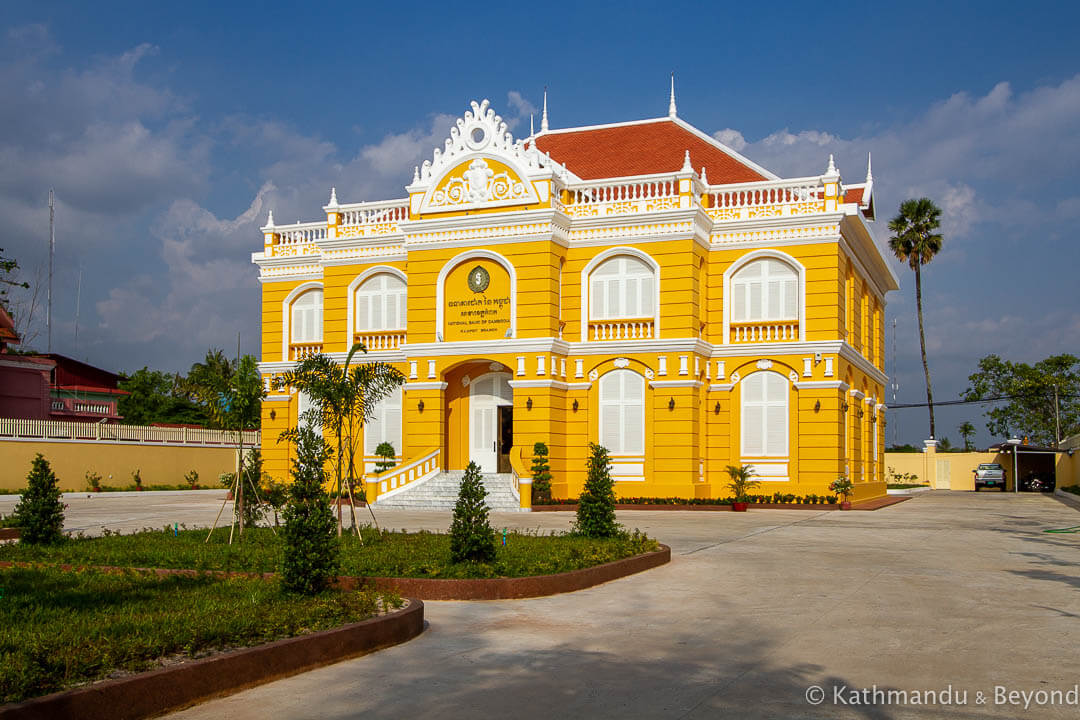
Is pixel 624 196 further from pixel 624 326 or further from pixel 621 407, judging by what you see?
pixel 621 407

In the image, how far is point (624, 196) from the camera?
30.1 metres

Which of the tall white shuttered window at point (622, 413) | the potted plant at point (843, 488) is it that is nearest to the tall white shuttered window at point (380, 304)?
the tall white shuttered window at point (622, 413)

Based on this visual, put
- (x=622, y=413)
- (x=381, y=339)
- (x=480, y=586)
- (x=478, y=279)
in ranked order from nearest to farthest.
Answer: (x=480, y=586) → (x=622, y=413) → (x=478, y=279) → (x=381, y=339)

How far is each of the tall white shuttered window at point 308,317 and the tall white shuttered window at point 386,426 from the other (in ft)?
12.2

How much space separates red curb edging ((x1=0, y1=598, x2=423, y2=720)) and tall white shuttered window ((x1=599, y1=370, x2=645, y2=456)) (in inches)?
772

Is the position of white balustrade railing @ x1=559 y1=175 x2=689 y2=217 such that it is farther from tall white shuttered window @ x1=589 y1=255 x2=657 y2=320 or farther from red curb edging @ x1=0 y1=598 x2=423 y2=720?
red curb edging @ x1=0 y1=598 x2=423 y2=720

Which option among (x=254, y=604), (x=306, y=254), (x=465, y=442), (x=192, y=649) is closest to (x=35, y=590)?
(x=254, y=604)

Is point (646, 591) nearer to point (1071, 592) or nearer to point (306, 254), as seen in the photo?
point (1071, 592)

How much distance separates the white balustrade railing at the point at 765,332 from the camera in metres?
28.7

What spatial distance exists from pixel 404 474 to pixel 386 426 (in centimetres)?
369

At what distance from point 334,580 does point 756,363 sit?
20456mm

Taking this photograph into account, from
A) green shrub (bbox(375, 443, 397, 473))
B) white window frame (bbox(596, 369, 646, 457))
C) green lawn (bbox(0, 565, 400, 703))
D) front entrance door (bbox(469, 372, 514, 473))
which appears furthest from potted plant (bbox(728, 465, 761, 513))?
green lawn (bbox(0, 565, 400, 703))

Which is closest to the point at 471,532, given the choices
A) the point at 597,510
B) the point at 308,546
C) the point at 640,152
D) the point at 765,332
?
the point at 308,546

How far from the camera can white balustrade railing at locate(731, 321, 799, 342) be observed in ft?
94.2
